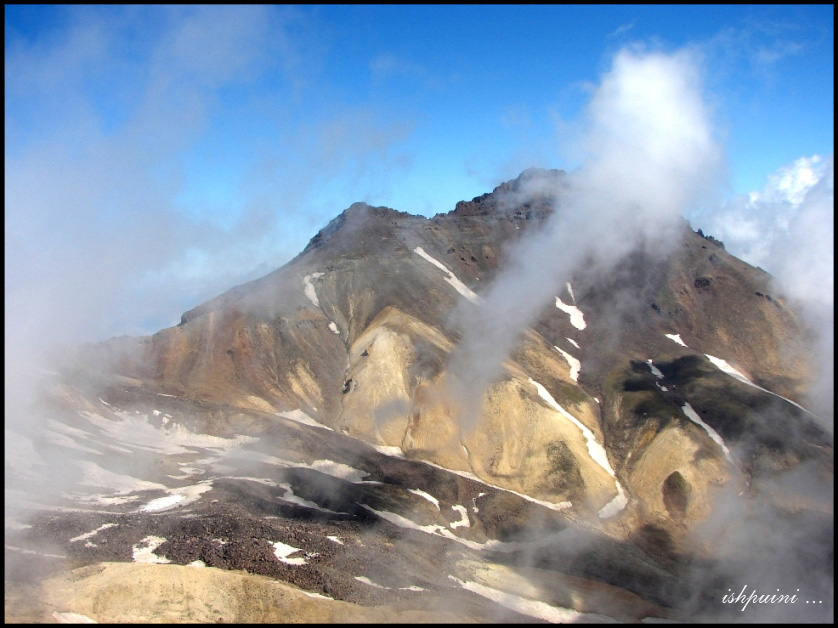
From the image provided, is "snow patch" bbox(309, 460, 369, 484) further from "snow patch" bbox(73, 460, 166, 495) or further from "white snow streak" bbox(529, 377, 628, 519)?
"white snow streak" bbox(529, 377, 628, 519)

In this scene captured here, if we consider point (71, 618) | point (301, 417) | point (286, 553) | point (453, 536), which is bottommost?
point (71, 618)

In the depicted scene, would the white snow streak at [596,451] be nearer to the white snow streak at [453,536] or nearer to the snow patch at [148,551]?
the white snow streak at [453,536]

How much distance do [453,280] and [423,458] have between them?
66592mm

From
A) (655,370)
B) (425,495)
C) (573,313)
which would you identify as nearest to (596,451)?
(425,495)

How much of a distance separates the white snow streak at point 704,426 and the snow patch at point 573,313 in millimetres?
46019

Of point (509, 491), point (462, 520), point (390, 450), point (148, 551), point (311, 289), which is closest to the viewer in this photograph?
point (148, 551)

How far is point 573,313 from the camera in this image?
502 feet

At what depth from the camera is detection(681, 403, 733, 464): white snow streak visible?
294ft

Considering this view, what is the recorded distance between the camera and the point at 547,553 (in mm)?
66812

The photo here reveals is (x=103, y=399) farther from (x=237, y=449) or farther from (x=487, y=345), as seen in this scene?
(x=487, y=345)

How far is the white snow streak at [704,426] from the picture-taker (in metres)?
89.5

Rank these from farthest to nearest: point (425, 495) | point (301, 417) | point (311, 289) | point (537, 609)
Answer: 1. point (311, 289)
2. point (301, 417)
3. point (425, 495)
4. point (537, 609)

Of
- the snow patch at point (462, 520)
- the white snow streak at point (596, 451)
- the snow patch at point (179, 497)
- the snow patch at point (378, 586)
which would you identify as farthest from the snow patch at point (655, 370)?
the snow patch at point (179, 497)

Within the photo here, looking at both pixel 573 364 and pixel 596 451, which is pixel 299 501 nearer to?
pixel 596 451
